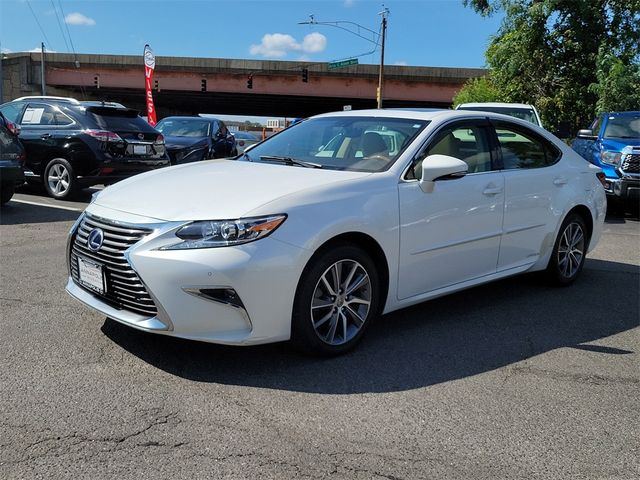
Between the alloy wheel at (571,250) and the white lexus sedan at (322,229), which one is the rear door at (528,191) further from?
the alloy wheel at (571,250)

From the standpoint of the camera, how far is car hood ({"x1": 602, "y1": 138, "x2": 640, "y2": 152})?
35.1 feet

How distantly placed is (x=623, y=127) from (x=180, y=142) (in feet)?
29.8

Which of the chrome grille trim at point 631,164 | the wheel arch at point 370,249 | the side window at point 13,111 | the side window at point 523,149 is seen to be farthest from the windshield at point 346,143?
the chrome grille trim at point 631,164

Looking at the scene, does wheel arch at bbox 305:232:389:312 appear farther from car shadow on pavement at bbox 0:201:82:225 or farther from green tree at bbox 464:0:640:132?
green tree at bbox 464:0:640:132

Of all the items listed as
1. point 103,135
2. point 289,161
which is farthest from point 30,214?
point 289,161

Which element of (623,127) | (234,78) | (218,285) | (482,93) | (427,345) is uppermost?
(234,78)

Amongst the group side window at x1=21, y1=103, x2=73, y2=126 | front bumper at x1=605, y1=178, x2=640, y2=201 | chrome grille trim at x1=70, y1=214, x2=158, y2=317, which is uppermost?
side window at x1=21, y1=103, x2=73, y2=126

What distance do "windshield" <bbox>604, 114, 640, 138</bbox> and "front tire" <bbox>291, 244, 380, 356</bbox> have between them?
9508mm

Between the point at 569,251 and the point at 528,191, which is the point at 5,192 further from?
the point at 569,251

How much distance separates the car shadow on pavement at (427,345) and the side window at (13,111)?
7967 mm

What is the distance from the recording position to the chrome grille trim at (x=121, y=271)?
334 centimetres

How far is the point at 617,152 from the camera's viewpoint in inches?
422

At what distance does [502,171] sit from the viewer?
4773 mm

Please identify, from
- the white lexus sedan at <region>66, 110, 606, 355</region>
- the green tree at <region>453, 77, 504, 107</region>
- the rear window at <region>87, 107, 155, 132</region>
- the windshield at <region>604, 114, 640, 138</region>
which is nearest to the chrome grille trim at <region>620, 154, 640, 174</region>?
the windshield at <region>604, 114, 640, 138</region>
